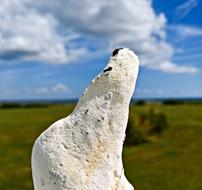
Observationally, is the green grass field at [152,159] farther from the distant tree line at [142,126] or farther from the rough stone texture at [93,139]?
the rough stone texture at [93,139]

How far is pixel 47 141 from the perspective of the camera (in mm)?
5375

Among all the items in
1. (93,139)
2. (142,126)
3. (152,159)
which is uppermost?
(93,139)

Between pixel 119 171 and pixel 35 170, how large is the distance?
112 cm

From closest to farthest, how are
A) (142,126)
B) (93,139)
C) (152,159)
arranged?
(93,139), (152,159), (142,126)

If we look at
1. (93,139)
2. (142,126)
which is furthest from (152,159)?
(93,139)

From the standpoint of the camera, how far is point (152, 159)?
1160 inches

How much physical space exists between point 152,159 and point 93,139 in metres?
24.6

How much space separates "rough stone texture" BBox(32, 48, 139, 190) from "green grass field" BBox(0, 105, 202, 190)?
1590 cm

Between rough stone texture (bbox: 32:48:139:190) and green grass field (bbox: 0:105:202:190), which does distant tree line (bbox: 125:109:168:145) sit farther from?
rough stone texture (bbox: 32:48:139:190)

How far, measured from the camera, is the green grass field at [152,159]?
22562 millimetres

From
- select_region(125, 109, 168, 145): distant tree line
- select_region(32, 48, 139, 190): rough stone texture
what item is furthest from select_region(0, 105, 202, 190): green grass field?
select_region(32, 48, 139, 190): rough stone texture

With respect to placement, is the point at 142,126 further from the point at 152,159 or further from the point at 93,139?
the point at 93,139

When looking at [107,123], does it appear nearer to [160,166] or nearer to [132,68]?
[132,68]

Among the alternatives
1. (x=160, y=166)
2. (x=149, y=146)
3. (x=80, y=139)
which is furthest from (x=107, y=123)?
(x=149, y=146)
